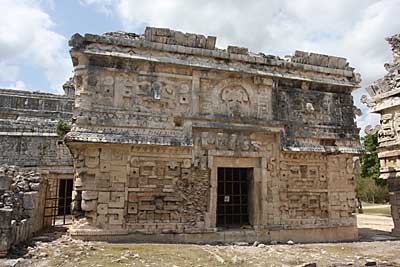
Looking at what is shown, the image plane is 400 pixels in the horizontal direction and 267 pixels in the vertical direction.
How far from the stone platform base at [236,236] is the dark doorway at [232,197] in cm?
82

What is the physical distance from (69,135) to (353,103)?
8.82 m

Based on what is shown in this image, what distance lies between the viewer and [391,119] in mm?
11672

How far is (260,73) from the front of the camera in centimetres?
971

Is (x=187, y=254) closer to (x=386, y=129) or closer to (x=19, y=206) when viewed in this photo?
(x=19, y=206)

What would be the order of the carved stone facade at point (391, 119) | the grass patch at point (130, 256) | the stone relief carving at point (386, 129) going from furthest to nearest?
the stone relief carving at point (386, 129) → the carved stone facade at point (391, 119) → the grass patch at point (130, 256)

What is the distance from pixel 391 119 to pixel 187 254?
901 centimetres

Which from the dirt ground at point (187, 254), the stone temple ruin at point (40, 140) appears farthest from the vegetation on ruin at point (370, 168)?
the stone temple ruin at point (40, 140)

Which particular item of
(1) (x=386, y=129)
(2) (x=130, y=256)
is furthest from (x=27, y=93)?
(1) (x=386, y=129)

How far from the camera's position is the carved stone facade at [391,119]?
11305 millimetres

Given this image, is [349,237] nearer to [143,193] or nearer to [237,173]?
[237,173]

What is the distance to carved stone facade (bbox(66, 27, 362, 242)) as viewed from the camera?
8.12 m

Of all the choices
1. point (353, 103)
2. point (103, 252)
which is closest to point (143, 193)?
point (103, 252)

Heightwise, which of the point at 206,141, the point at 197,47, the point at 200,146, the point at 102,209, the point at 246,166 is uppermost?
the point at 197,47

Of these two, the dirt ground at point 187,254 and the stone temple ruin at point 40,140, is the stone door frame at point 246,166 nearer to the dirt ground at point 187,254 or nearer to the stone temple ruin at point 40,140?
the dirt ground at point 187,254
